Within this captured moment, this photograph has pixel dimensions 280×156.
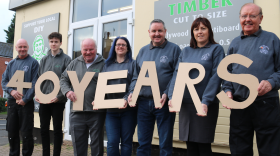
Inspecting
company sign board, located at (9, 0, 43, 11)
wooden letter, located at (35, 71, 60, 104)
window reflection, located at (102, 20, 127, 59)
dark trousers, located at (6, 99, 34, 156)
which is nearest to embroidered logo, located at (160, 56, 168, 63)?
wooden letter, located at (35, 71, 60, 104)

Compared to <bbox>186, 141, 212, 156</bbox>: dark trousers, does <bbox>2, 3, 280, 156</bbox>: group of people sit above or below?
above

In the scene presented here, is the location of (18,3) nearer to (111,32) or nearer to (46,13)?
(46,13)

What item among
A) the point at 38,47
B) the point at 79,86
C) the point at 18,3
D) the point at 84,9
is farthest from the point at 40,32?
the point at 79,86

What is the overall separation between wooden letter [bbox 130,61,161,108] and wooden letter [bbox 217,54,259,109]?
61 cm

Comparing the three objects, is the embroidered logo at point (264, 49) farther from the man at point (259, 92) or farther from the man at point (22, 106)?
the man at point (22, 106)

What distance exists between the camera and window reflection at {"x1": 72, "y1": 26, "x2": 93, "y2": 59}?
530 centimetres

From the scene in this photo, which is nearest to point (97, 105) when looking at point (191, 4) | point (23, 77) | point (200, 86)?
point (200, 86)

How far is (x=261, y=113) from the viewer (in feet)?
6.61

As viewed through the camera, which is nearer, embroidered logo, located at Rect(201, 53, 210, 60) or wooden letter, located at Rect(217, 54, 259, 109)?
wooden letter, located at Rect(217, 54, 259, 109)

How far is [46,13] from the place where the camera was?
600cm

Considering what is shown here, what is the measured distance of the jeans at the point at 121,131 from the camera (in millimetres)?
2629

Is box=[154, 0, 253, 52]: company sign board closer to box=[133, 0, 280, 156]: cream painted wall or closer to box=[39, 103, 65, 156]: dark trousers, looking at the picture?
box=[133, 0, 280, 156]: cream painted wall

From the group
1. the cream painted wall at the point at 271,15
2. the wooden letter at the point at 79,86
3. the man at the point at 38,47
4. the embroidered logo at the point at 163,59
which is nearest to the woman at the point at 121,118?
the wooden letter at the point at 79,86

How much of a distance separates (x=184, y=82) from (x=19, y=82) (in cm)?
246
